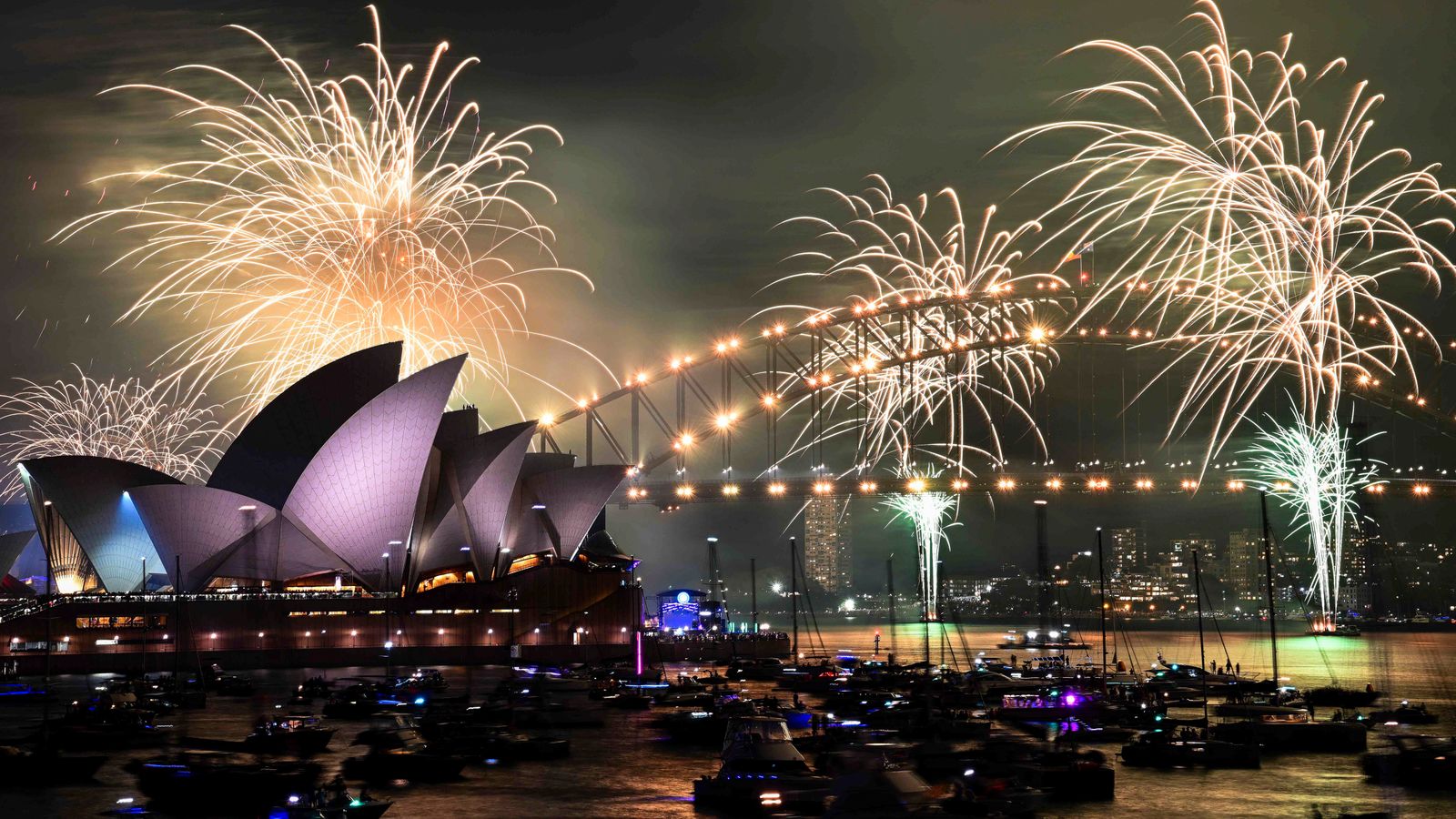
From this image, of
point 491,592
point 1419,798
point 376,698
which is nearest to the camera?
point 1419,798

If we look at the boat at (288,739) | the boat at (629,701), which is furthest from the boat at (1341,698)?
the boat at (288,739)

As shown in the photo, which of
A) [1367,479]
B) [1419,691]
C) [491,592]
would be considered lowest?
[1419,691]

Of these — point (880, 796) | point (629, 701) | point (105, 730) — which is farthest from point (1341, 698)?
point (105, 730)

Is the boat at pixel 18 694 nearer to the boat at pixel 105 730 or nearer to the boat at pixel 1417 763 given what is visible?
the boat at pixel 105 730

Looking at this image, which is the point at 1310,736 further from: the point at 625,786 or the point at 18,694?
the point at 18,694

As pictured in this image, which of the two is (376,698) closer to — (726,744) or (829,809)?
(726,744)

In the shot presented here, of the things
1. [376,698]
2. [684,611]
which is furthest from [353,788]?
[684,611]
